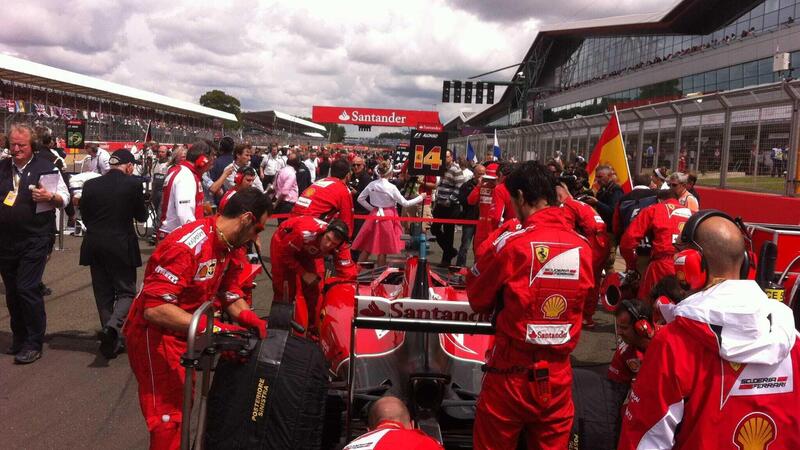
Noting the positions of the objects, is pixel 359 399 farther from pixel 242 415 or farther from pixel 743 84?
pixel 743 84

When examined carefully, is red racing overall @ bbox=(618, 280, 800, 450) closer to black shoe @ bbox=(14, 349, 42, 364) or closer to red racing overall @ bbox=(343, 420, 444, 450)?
red racing overall @ bbox=(343, 420, 444, 450)

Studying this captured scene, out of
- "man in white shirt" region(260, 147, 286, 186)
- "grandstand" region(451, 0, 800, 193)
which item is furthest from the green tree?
"man in white shirt" region(260, 147, 286, 186)

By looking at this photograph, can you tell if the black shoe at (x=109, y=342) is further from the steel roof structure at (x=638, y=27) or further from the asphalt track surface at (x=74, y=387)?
the steel roof structure at (x=638, y=27)

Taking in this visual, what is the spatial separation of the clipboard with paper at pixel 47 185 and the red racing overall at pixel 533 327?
4382 mm

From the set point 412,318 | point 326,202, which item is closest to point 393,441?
point 412,318

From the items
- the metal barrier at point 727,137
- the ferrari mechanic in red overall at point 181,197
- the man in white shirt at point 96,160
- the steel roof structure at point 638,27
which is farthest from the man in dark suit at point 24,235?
the steel roof structure at point 638,27

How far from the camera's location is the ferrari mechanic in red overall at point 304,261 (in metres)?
4.84

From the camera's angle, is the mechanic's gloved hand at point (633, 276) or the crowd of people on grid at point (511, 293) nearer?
the crowd of people on grid at point (511, 293)

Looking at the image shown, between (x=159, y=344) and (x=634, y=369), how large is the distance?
2.39m

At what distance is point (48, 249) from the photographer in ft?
18.4

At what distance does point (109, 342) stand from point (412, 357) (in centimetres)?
313

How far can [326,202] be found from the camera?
5324mm

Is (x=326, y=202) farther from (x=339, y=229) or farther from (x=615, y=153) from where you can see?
(x=615, y=153)

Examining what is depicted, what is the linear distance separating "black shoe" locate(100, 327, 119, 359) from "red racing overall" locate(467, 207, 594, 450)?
3790 mm
